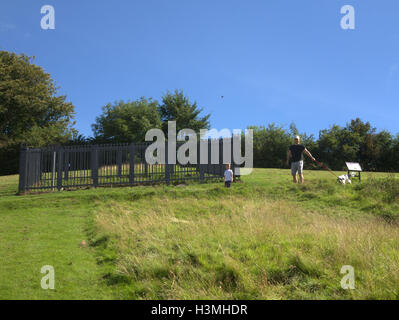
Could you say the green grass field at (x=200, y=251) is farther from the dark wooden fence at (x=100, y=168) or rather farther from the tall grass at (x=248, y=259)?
the dark wooden fence at (x=100, y=168)

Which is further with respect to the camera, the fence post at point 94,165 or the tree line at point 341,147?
the tree line at point 341,147

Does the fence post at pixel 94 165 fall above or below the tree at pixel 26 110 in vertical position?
below

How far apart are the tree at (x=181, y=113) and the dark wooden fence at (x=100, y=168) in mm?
29200

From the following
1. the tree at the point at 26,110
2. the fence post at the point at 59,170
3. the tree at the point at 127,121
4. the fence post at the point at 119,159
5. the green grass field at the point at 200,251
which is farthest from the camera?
the tree at the point at 127,121

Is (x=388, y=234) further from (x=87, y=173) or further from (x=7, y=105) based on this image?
(x=7, y=105)

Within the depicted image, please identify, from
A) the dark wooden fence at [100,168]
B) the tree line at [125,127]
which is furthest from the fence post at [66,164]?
the tree line at [125,127]

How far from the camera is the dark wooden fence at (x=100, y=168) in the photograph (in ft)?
47.2

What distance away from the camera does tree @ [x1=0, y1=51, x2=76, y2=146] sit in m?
34.9

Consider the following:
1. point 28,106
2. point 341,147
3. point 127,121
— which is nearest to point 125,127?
point 127,121

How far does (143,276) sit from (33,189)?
11683 mm

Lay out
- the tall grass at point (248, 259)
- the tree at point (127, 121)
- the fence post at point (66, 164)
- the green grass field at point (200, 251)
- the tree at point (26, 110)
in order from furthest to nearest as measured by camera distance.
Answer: the tree at point (127, 121), the tree at point (26, 110), the fence post at point (66, 164), the green grass field at point (200, 251), the tall grass at point (248, 259)

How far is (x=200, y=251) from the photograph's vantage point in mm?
5508

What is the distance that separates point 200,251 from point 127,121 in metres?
37.8
